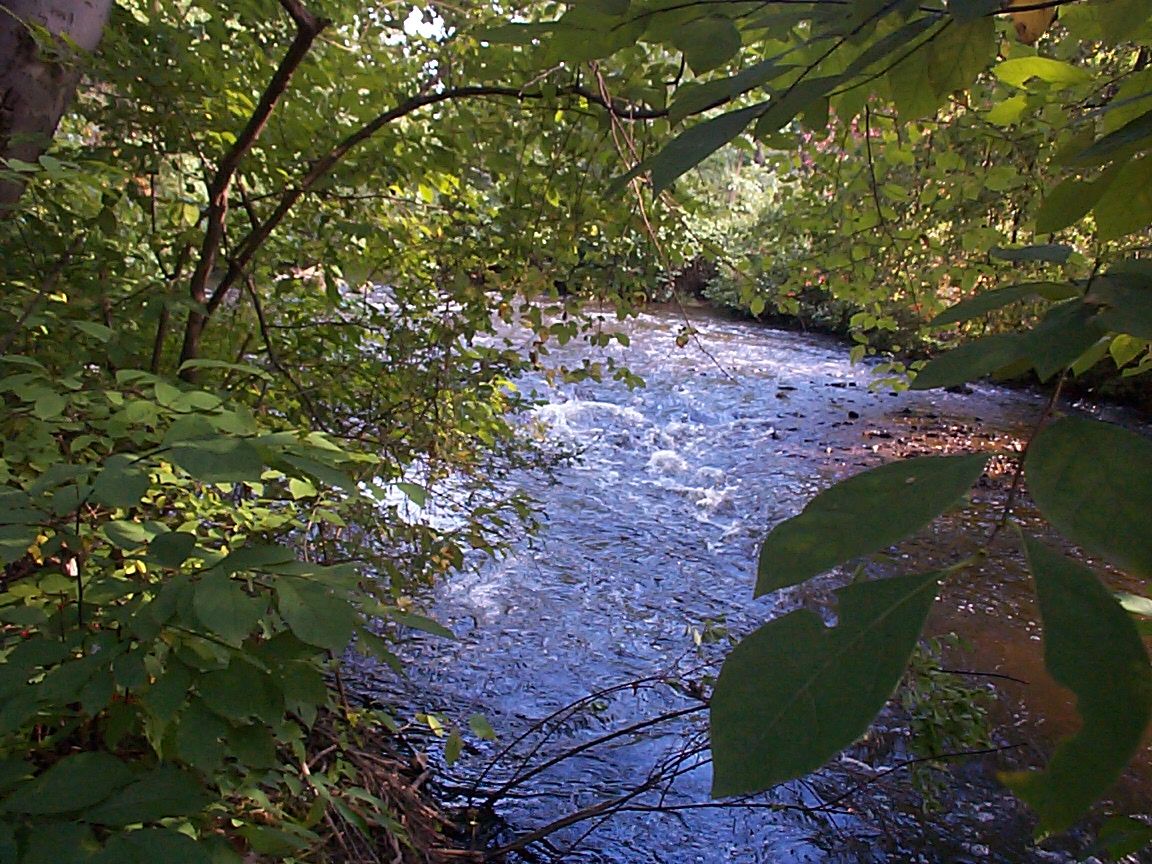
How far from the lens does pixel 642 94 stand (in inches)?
73.4

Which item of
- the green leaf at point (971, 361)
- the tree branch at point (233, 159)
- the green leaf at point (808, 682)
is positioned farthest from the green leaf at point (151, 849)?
the tree branch at point (233, 159)

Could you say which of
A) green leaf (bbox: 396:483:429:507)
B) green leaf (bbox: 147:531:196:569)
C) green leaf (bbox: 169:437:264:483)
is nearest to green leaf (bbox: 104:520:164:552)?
green leaf (bbox: 147:531:196:569)

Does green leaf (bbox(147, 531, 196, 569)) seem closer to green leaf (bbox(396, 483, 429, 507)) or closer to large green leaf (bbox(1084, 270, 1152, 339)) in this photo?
green leaf (bbox(396, 483, 429, 507))

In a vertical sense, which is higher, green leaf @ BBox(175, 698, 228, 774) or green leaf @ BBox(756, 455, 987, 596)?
green leaf @ BBox(756, 455, 987, 596)

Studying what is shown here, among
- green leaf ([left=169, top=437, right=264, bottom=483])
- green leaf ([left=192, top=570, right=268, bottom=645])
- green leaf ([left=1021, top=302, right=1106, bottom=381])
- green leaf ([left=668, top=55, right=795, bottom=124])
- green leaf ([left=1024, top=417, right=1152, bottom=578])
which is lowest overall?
green leaf ([left=192, top=570, right=268, bottom=645])

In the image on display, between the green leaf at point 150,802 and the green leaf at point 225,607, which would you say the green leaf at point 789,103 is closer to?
the green leaf at point 225,607

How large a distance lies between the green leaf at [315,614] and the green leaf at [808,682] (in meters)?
0.78

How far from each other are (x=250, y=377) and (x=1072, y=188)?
8.64ft

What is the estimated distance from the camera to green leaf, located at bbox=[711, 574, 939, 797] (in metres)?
0.30

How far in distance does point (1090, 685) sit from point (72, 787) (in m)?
1.11

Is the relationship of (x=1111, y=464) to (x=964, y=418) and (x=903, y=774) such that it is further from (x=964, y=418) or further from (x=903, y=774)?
(x=964, y=418)

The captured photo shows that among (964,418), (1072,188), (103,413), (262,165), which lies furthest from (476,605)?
(964,418)

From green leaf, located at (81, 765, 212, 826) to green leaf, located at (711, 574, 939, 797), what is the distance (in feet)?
2.95

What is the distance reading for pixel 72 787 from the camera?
3.17ft
